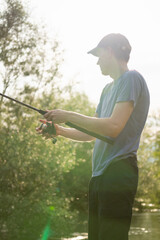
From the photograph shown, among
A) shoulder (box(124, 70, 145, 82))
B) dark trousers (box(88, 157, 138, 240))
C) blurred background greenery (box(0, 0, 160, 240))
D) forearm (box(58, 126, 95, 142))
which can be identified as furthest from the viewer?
blurred background greenery (box(0, 0, 160, 240))

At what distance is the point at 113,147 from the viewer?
2588 mm

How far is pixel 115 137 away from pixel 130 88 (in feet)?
1.00

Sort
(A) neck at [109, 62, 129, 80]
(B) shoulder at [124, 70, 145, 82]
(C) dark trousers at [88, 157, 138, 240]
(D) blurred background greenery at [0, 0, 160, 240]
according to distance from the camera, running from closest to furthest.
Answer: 1. (C) dark trousers at [88, 157, 138, 240]
2. (B) shoulder at [124, 70, 145, 82]
3. (A) neck at [109, 62, 129, 80]
4. (D) blurred background greenery at [0, 0, 160, 240]

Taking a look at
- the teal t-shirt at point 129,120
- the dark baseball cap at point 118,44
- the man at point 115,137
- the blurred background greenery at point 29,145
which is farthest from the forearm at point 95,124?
the blurred background greenery at point 29,145

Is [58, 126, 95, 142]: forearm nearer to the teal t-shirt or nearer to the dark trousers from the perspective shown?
the teal t-shirt

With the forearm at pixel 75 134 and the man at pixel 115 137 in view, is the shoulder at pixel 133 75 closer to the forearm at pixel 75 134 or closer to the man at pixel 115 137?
the man at pixel 115 137

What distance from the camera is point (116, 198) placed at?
97.4 inches

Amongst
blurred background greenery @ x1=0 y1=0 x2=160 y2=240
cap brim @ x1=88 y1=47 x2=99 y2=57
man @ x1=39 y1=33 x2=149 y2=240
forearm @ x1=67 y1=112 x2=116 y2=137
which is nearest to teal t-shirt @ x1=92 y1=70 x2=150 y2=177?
man @ x1=39 y1=33 x2=149 y2=240

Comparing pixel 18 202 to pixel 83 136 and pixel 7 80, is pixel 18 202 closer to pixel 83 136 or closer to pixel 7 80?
pixel 7 80

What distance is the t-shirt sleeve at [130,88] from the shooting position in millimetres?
2511

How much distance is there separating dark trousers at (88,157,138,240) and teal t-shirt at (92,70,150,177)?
0.05 m

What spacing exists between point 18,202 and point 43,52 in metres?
8.24

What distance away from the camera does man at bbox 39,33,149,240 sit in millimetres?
2480

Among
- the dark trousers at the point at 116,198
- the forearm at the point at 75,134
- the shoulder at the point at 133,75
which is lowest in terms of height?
the dark trousers at the point at 116,198
